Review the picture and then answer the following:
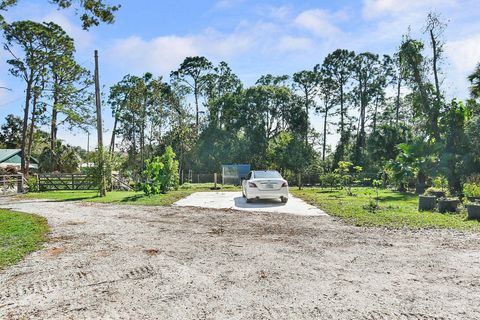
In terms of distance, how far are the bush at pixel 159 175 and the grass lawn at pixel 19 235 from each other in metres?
8.05

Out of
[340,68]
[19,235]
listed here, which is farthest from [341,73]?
[19,235]

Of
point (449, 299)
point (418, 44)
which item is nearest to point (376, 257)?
point (449, 299)

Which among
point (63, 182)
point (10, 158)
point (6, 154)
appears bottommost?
point (63, 182)

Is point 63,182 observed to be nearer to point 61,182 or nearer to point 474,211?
point 61,182

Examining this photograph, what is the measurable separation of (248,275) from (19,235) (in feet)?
20.0

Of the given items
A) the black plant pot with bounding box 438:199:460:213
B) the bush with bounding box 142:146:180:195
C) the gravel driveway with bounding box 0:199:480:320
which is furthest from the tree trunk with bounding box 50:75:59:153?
the black plant pot with bounding box 438:199:460:213

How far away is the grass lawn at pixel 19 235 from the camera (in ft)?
21.5

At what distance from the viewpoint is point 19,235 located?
334 inches

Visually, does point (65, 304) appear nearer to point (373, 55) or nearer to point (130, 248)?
point (130, 248)

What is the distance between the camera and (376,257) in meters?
6.12

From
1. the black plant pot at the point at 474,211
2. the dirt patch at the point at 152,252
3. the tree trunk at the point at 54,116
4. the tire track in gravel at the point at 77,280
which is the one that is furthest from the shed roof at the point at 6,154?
the black plant pot at the point at 474,211

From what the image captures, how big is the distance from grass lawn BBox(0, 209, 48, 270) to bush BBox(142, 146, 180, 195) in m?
8.05

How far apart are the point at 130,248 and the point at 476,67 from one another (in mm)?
20694

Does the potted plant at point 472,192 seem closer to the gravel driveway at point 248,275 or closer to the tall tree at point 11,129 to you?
the gravel driveway at point 248,275
